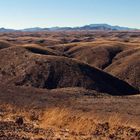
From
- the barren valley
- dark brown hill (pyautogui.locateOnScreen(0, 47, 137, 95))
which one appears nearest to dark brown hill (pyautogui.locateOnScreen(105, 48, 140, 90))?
the barren valley

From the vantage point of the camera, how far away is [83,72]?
2032 inches

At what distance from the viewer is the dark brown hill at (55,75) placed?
47.9m

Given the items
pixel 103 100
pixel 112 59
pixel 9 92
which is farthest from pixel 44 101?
pixel 112 59

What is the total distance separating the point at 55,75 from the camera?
50469 mm

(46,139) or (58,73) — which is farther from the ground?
(46,139)

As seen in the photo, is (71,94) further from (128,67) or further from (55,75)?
(128,67)

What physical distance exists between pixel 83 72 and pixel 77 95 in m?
15.2

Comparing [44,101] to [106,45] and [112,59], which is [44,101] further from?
[106,45]

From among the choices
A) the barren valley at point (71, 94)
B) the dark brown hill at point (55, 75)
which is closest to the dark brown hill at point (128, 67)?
the barren valley at point (71, 94)

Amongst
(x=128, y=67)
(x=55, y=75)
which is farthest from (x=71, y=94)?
(x=128, y=67)

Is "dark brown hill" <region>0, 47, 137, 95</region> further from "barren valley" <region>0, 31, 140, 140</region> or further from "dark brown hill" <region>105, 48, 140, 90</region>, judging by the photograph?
"dark brown hill" <region>105, 48, 140, 90</region>

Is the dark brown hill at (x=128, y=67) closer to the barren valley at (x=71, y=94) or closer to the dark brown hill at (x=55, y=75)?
the barren valley at (x=71, y=94)

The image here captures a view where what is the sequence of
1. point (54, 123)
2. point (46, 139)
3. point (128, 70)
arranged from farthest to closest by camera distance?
point (128, 70) < point (54, 123) < point (46, 139)

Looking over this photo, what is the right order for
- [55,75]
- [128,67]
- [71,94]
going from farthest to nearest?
1. [128,67]
2. [55,75]
3. [71,94]
